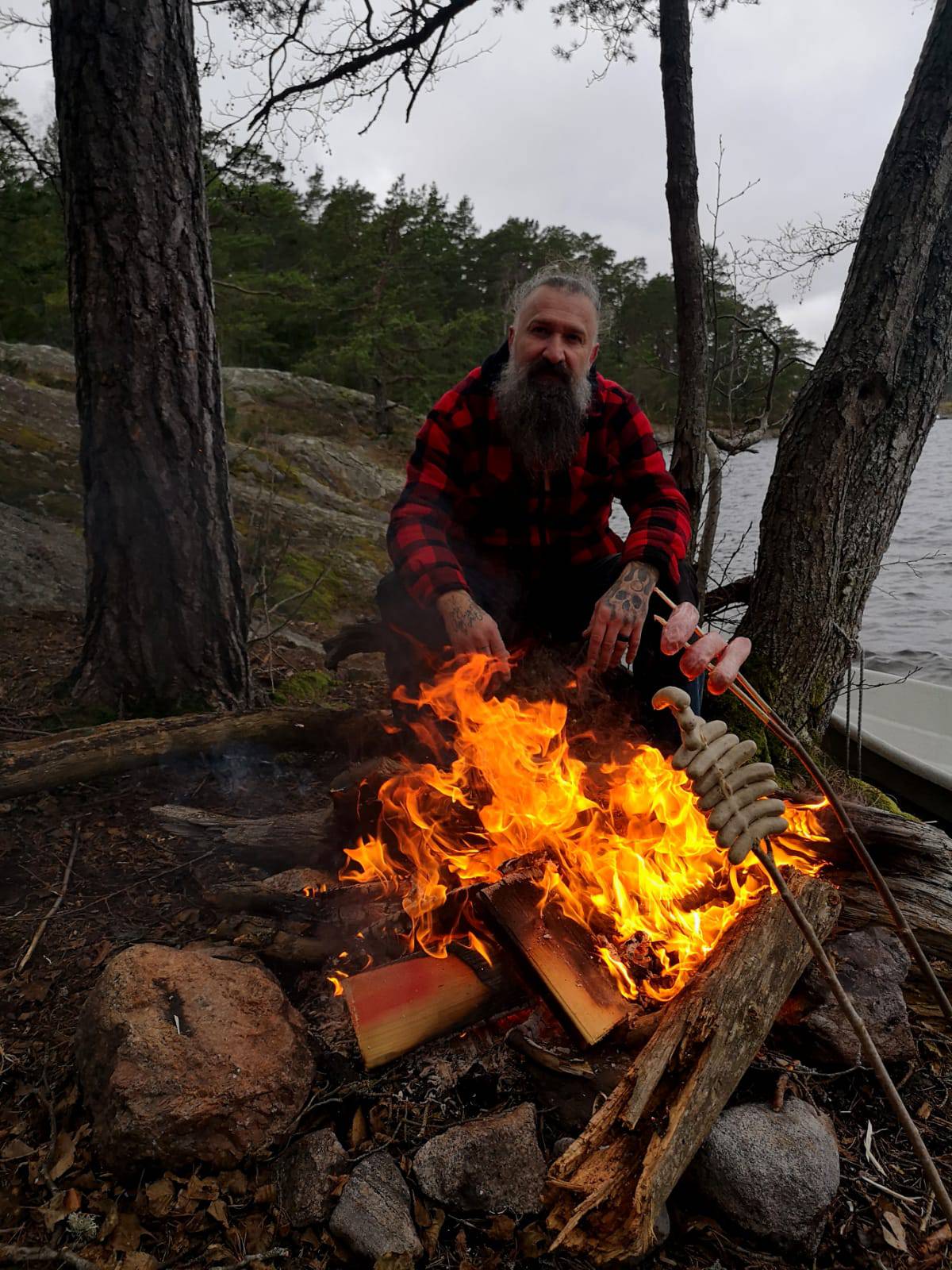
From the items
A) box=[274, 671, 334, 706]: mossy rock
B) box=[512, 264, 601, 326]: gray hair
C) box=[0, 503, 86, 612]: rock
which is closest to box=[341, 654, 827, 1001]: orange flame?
box=[274, 671, 334, 706]: mossy rock

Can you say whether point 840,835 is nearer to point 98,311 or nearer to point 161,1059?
point 161,1059

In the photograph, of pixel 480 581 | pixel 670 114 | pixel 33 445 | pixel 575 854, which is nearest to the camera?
pixel 575 854

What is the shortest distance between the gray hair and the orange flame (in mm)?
1838

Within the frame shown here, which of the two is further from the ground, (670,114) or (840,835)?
(670,114)

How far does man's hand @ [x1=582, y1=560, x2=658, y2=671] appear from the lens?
2.96 m

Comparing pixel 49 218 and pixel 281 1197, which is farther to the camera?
pixel 49 218

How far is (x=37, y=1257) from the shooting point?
5.08 feet

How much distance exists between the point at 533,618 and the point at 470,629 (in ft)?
2.53

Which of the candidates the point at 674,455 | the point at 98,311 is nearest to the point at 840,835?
the point at 674,455

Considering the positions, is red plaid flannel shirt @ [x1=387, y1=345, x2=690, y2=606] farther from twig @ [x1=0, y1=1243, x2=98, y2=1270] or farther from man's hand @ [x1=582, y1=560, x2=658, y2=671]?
twig @ [x1=0, y1=1243, x2=98, y2=1270]

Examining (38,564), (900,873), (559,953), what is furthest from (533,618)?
(38,564)

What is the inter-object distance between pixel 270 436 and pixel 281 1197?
12.4m

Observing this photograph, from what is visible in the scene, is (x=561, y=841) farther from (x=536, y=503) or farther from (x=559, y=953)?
(x=536, y=503)

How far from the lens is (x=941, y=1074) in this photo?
7.32ft
